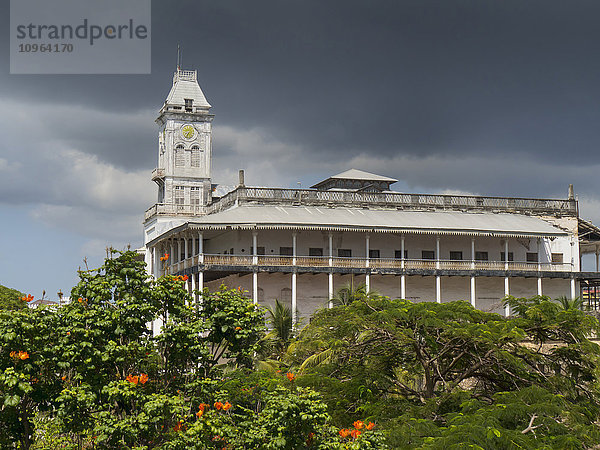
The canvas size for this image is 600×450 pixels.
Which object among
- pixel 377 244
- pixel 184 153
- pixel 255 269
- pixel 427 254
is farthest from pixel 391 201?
pixel 184 153

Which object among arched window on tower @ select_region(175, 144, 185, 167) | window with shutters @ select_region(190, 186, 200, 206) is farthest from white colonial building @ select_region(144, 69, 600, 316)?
arched window on tower @ select_region(175, 144, 185, 167)

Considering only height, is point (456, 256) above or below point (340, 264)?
above

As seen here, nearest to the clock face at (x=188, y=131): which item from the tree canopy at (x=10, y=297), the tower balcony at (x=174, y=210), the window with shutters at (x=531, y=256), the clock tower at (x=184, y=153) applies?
the clock tower at (x=184, y=153)

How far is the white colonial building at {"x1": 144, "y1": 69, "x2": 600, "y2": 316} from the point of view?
40.8 meters

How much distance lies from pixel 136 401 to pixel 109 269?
2.71 m

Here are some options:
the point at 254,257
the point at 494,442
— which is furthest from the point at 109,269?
the point at 254,257

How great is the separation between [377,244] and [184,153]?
2470cm

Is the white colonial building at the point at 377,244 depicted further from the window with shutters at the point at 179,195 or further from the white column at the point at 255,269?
the window with shutters at the point at 179,195

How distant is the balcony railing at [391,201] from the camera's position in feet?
149

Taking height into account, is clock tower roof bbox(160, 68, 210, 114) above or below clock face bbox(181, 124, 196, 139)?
above

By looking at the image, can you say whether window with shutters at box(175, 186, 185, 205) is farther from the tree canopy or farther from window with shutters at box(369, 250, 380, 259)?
window with shutters at box(369, 250, 380, 259)

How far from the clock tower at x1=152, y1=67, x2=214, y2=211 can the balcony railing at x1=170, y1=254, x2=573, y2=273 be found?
19853mm

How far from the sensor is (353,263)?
42188mm

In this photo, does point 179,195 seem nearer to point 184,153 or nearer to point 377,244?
point 184,153
